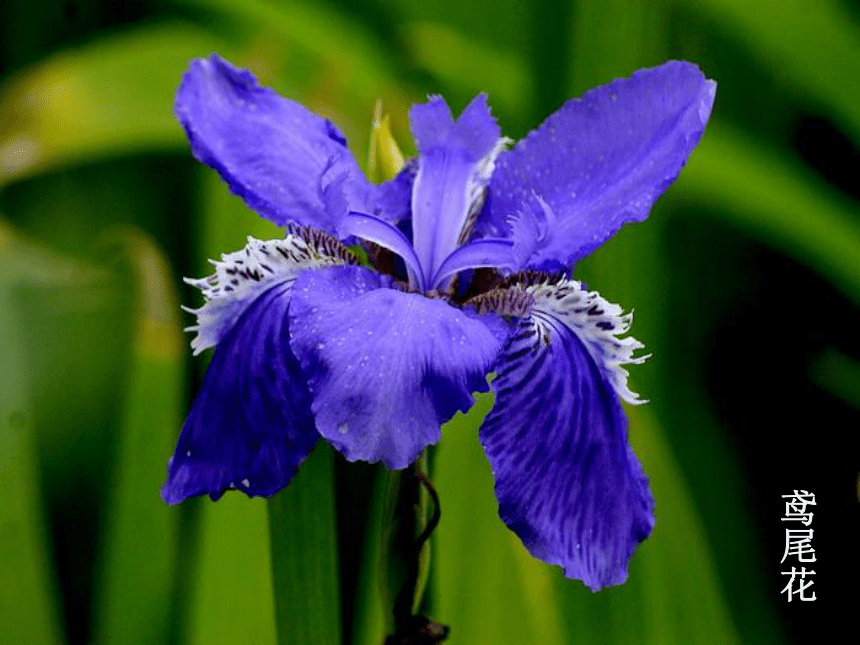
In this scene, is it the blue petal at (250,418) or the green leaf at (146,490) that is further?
the green leaf at (146,490)

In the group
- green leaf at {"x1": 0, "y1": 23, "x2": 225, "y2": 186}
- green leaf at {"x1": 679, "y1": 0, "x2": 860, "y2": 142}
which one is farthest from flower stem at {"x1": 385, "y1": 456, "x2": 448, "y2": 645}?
green leaf at {"x1": 679, "y1": 0, "x2": 860, "y2": 142}

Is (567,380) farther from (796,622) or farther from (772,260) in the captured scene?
(772,260)

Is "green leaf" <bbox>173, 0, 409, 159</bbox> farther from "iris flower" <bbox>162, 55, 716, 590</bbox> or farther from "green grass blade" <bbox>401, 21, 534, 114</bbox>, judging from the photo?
"iris flower" <bbox>162, 55, 716, 590</bbox>

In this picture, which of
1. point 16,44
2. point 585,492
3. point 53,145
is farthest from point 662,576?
point 16,44

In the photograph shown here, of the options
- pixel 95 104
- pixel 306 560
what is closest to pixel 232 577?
pixel 306 560

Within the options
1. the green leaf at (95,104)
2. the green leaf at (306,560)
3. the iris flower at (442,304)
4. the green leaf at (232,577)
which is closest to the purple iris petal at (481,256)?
the iris flower at (442,304)

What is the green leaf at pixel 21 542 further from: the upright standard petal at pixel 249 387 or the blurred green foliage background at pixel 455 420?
the upright standard petal at pixel 249 387

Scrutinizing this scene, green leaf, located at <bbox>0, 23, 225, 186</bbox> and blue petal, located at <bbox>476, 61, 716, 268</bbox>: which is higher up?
green leaf, located at <bbox>0, 23, 225, 186</bbox>
